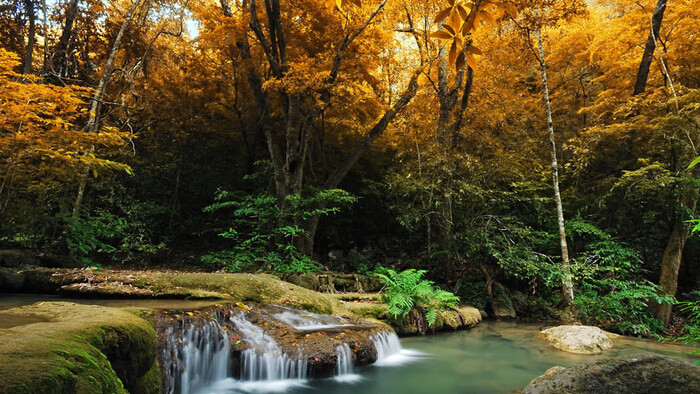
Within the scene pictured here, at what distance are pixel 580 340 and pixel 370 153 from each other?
8.66 metres

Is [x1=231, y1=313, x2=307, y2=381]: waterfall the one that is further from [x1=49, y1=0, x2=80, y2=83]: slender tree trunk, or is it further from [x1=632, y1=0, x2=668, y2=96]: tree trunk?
[x1=632, y1=0, x2=668, y2=96]: tree trunk

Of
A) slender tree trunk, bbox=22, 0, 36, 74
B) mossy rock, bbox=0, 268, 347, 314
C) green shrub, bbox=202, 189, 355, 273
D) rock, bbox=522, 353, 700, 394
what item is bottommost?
rock, bbox=522, 353, 700, 394

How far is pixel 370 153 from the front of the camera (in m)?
13.7

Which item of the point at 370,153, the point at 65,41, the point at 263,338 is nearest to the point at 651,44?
the point at 370,153

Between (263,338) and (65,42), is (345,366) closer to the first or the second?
(263,338)

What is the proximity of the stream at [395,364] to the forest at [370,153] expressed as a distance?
1.20 metres

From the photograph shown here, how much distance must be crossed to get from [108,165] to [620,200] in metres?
13.1

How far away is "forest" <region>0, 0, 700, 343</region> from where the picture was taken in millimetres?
8750

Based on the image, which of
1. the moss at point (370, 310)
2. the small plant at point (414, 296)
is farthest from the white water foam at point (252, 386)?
the small plant at point (414, 296)

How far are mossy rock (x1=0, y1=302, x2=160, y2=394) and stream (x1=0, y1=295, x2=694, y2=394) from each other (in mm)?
708

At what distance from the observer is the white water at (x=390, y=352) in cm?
591

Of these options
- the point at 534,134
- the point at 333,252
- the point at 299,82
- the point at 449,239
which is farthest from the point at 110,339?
the point at 534,134

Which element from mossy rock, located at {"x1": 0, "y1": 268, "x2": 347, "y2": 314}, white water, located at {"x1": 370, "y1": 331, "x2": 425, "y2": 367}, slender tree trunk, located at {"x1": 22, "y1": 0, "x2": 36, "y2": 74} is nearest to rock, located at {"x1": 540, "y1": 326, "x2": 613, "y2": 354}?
white water, located at {"x1": 370, "y1": 331, "x2": 425, "y2": 367}

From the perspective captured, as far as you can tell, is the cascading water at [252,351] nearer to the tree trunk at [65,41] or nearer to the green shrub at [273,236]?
the green shrub at [273,236]
